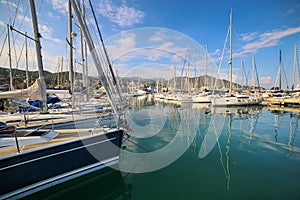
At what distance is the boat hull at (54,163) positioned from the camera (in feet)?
11.4

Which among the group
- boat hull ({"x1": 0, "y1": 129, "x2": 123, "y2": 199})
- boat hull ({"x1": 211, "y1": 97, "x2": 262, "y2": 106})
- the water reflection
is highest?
boat hull ({"x1": 211, "y1": 97, "x2": 262, "y2": 106})

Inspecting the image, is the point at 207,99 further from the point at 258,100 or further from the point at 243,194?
the point at 243,194

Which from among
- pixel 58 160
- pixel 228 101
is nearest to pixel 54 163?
pixel 58 160

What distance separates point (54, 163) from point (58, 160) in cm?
12

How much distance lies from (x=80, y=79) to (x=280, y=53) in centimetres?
5026

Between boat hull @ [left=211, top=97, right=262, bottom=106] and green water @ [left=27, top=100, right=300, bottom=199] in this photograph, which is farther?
boat hull @ [left=211, top=97, right=262, bottom=106]

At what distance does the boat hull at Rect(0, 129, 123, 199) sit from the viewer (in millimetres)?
3473

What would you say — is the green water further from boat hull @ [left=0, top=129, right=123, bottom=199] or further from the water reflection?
boat hull @ [left=0, top=129, right=123, bottom=199]

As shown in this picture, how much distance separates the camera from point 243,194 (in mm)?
4016

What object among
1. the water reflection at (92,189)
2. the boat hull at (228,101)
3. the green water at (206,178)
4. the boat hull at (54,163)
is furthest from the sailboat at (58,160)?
the boat hull at (228,101)

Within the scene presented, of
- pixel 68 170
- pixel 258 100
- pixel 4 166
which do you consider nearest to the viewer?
pixel 4 166

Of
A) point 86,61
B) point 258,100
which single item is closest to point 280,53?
point 258,100

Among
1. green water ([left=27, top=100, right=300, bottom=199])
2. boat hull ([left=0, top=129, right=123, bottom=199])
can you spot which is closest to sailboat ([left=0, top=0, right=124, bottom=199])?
boat hull ([left=0, top=129, right=123, bottom=199])

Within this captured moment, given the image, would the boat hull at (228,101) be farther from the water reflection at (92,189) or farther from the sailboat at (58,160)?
the water reflection at (92,189)
